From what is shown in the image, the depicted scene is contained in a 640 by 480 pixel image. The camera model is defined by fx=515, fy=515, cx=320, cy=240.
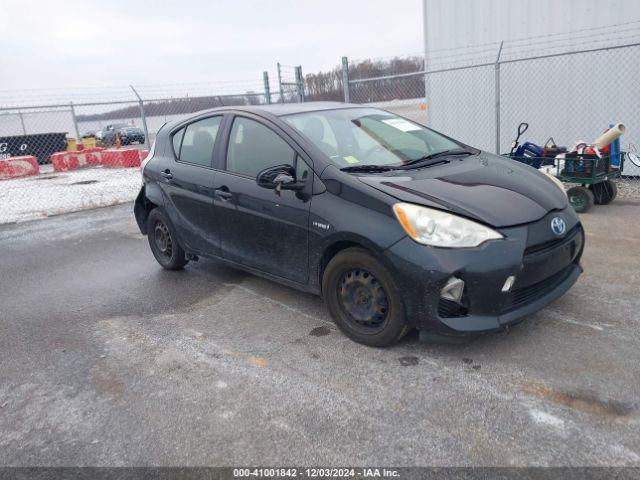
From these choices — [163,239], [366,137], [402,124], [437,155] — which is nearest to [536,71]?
[402,124]

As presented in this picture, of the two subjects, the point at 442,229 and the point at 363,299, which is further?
the point at 363,299

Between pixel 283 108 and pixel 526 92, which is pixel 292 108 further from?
pixel 526 92

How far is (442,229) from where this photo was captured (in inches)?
118

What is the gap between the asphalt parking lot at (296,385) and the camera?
2.50m

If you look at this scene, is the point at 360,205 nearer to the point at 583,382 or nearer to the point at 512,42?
the point at 583,382

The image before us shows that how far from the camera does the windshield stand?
3758 millimetres

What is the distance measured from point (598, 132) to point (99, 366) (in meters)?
8.26

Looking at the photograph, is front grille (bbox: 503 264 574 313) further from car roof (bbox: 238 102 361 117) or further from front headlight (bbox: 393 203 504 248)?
car roof (bbox: 238 102 361 117)

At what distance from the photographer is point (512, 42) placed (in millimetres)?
8891

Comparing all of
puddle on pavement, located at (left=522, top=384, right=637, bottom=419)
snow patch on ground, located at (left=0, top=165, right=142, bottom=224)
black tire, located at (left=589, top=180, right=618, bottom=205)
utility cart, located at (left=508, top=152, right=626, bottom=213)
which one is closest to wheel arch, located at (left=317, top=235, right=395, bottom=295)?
puddle on pavement, located at (left=522, top=384, right=637, bottom=419)

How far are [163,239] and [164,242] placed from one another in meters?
0.03

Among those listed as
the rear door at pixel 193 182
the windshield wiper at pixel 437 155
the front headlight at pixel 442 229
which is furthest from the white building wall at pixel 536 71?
the front headlight at pixel 442 229

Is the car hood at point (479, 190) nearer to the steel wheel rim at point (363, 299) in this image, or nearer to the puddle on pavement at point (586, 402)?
the steel wheel rim at point (363, 299)

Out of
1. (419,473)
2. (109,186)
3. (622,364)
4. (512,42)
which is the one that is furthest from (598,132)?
(109,186)
